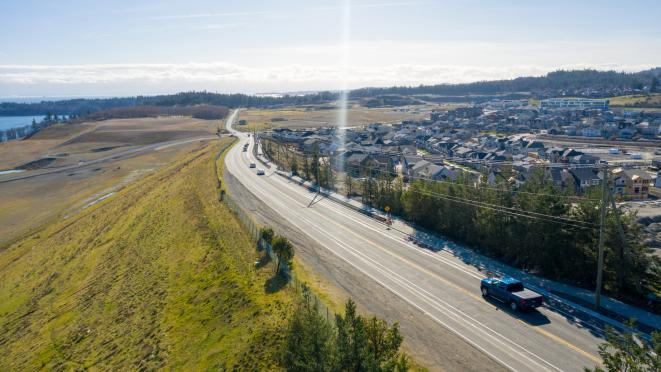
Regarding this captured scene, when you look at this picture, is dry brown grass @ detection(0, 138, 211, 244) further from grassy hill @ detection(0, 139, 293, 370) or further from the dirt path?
the dirt path

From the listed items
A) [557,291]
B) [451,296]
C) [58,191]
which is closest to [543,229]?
[557,291]

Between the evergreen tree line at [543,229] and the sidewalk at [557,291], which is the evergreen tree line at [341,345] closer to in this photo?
the sidewalk at [557,291]

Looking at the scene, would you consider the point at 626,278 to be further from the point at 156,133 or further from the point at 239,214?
the point at 156,133

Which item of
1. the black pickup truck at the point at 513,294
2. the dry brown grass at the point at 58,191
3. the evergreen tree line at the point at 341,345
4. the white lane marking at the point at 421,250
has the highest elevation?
the evergreen tree line at the point at 341,345

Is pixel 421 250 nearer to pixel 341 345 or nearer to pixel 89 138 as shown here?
pixel 341 345

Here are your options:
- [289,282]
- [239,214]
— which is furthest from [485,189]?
[239,214]

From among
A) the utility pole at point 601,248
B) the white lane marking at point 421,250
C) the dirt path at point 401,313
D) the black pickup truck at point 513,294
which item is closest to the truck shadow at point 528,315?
the black pickup truck at point 513,294
